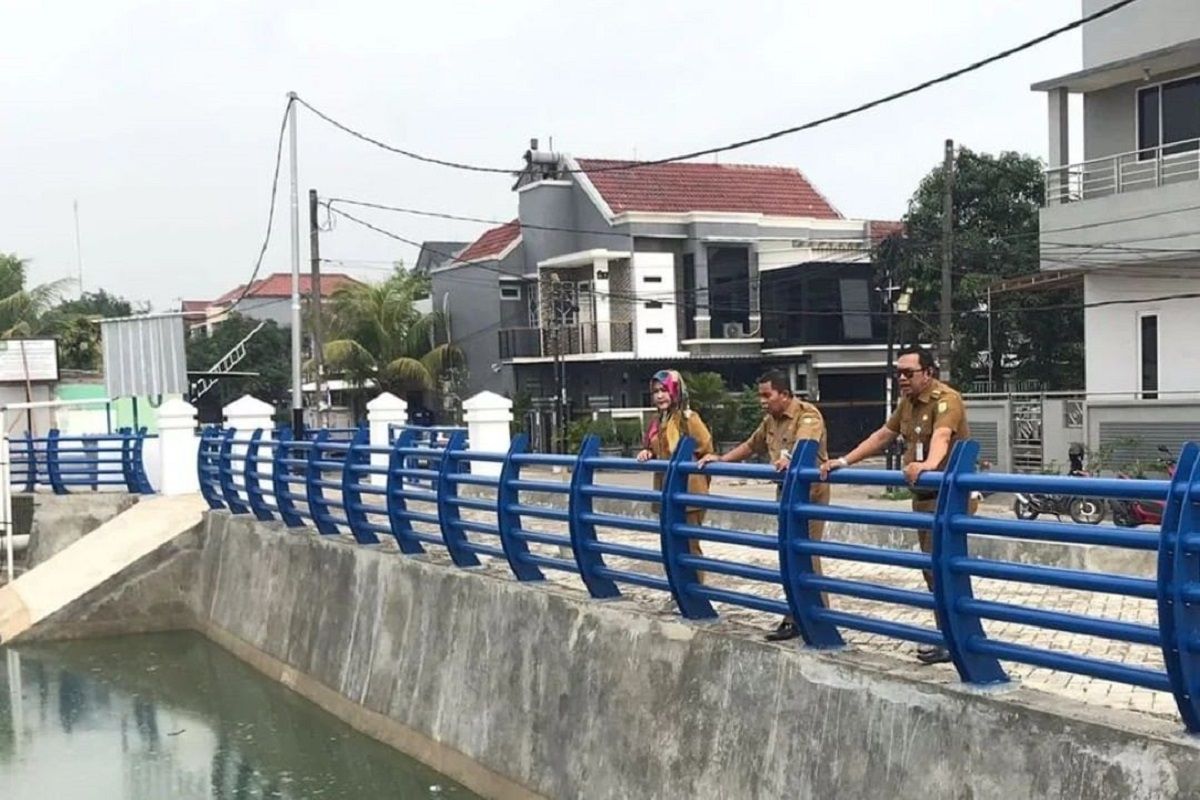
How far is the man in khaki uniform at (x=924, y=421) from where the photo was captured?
5445 mm

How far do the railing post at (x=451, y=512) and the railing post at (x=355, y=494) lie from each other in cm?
160

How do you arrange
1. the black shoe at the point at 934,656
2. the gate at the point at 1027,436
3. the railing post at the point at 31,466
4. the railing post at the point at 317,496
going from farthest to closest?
the gate at the point at 1027,436 → the railing post at the point at 31,466 → the railing post at the point at 317,496 → the black shoe at the point at 934,656

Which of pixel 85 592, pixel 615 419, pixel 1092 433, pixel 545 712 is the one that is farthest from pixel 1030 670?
pixel 615 419

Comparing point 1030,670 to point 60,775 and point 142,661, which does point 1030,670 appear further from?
point 142,661

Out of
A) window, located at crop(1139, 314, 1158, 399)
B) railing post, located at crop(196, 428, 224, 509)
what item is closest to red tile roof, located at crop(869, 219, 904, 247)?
window, located at crop(1139, 314, 1158, 399)

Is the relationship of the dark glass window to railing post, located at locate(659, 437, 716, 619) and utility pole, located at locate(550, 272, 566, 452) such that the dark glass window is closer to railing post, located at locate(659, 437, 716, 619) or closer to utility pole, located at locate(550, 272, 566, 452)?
railing post, located at locate(659, 437, 716, 619)

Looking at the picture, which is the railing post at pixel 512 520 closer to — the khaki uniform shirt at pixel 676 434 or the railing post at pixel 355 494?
the khaki uniform shirt at pixel 676 434

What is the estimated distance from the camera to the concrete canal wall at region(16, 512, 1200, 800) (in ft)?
14.4

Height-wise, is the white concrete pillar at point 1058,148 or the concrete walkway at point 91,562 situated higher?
the white concrete pillar at point 1058,148

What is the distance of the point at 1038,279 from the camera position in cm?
2238

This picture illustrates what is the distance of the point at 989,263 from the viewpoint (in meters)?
28.7

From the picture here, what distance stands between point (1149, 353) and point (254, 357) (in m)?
36.4

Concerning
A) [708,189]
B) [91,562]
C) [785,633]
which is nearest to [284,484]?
[91,562]

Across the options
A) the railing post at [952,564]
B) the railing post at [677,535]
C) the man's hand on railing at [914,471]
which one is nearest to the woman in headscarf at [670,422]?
the railing post at [677,535]
